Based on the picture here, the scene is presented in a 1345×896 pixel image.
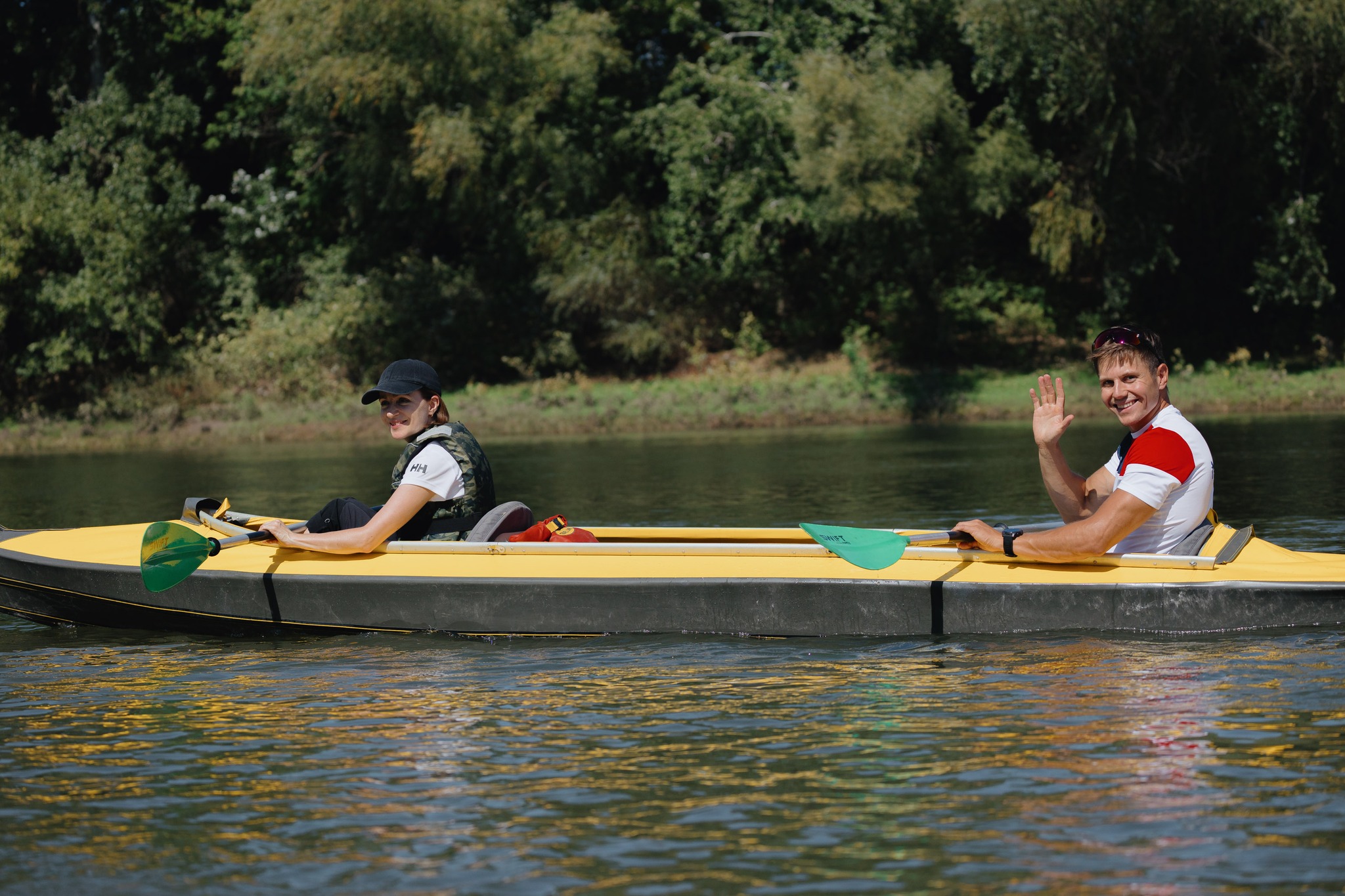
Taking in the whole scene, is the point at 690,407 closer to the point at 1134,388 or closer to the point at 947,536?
the point at 947,536

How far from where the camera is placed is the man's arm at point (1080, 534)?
6461 millimetres

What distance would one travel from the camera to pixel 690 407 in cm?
2711

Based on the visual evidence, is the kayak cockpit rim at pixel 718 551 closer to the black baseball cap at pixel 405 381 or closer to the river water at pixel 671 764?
the river water at pixel 671 764

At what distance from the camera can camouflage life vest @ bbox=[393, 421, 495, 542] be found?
7.32 m

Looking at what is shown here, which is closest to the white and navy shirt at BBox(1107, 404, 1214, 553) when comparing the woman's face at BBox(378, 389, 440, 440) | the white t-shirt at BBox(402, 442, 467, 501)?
the white t-shirt at BBox(402, 442, 467, 501)

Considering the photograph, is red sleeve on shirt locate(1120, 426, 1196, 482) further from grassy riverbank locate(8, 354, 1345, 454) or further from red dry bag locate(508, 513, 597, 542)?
grassy riverbank locate(8, 354, 1345, 454)

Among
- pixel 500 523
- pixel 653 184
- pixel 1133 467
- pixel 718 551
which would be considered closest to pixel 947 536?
pixel 718 551

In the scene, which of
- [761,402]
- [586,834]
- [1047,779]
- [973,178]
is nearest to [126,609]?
[586,834]

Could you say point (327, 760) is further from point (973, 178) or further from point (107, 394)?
point (107, 394)

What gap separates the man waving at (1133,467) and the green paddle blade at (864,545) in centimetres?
58

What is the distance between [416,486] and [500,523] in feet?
1.66

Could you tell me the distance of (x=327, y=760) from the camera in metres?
5.32

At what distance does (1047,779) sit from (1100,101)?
23.6 meters

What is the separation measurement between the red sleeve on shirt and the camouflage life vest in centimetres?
315
